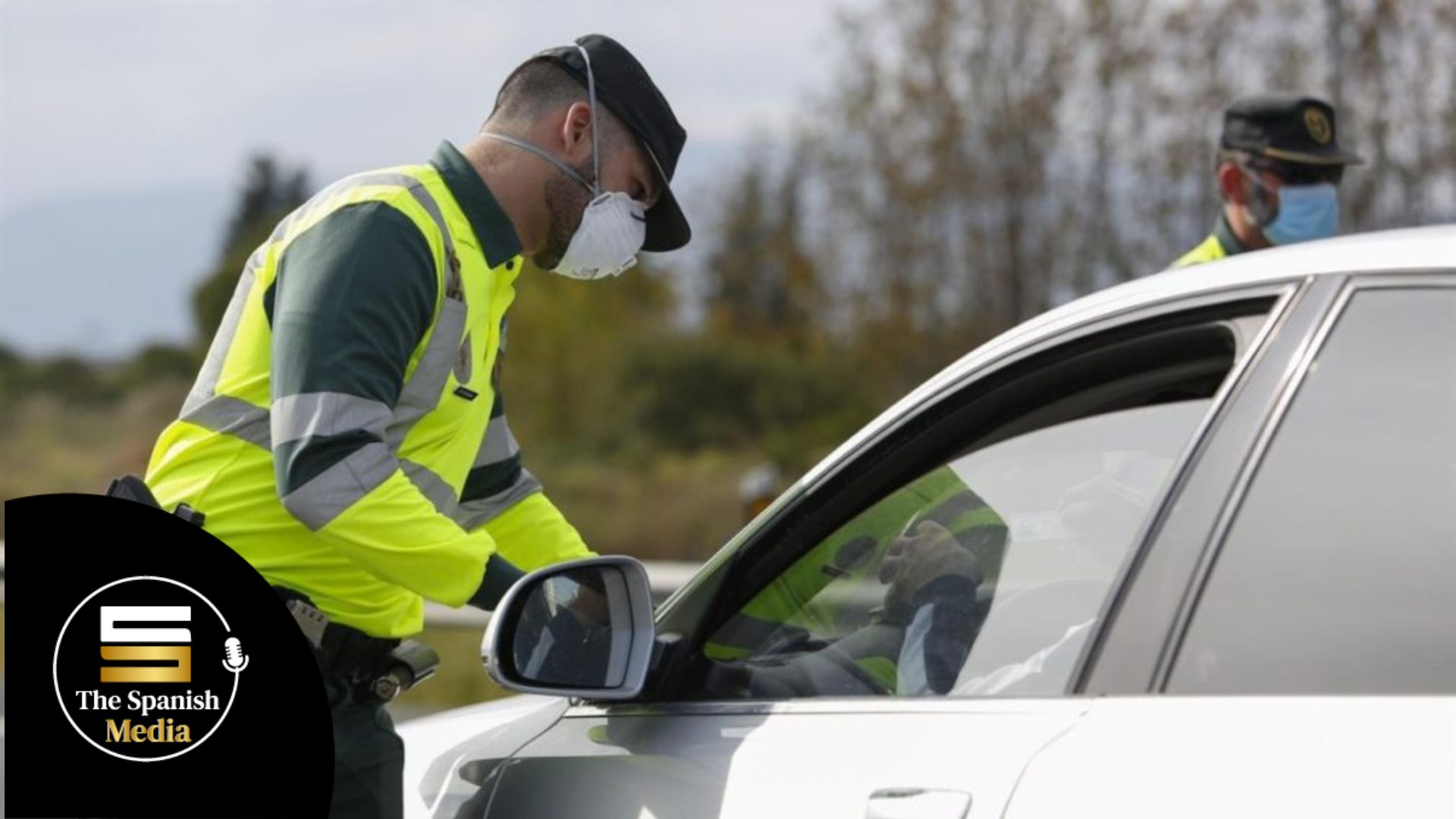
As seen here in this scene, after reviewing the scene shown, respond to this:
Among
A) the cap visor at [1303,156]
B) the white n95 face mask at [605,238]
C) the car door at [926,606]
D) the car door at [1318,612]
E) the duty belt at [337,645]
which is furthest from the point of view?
the cap visor at [1303,156]

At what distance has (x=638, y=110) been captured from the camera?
11.8 feet

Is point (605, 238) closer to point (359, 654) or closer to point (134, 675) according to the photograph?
point (359, 654)

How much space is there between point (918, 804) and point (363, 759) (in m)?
1.15

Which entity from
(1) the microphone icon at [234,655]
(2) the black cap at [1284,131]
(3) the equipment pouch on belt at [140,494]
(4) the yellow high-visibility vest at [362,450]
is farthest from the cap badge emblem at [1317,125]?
(1) the microphone icon at [234,655]

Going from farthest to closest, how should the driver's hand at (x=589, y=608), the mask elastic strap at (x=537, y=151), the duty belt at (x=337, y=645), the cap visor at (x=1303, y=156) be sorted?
1. the cap visor at (x=1303, y=156)
2. the mask elastic strap at (x=537, y=151)
3. the duty belt at (x=337, y=645)
4. the driver's hand at (x=589, y=608)

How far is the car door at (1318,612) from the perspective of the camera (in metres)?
2.09

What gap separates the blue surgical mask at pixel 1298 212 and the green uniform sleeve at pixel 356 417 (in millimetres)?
3706

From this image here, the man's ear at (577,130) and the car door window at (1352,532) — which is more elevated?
the man's ear at (577,130)

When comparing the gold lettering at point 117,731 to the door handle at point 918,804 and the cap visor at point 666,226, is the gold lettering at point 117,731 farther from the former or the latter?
the cap visor at point 666,226

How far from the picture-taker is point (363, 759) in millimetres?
3211

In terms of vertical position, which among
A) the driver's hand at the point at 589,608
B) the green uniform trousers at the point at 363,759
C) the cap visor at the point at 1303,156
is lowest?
the green uniform trousers at the point at 363,759

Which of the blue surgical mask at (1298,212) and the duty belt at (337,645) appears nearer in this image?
the duty belt at (337,645)

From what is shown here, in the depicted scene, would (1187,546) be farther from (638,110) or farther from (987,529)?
(638,110)

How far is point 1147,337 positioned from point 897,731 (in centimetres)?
58
